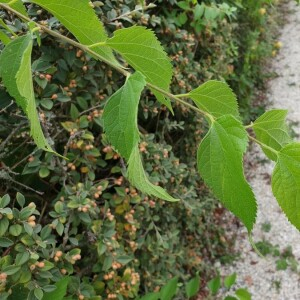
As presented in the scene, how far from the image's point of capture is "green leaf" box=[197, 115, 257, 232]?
0.47m

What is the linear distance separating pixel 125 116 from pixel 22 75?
0.38ft

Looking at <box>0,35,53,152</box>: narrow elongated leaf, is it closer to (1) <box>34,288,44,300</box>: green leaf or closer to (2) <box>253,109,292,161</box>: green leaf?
(2) <box>253,109,292,161</box>: green leaf

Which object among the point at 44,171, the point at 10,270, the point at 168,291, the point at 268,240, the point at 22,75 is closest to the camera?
the point at 22,75

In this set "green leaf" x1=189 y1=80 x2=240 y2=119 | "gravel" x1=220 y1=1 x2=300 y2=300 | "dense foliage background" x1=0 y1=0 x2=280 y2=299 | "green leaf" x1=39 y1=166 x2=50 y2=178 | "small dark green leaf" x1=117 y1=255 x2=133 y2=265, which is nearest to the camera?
"green leaf" x1=189 y1=80 x2=240 y2=119

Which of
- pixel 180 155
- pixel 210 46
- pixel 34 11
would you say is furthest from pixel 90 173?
pixel 210 46

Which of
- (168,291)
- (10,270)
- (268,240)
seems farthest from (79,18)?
(268,240)

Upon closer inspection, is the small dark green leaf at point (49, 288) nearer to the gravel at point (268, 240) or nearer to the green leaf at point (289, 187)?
the green leaf at point (289, 187)

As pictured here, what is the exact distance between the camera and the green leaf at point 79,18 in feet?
1.61

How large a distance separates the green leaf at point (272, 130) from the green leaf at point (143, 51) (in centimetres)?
16

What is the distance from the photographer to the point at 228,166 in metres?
0.48

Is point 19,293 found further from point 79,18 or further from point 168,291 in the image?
point 79,18

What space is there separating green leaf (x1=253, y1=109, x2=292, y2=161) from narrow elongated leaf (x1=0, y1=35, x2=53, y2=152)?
0.93 feet

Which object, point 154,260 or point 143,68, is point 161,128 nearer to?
point 154,260

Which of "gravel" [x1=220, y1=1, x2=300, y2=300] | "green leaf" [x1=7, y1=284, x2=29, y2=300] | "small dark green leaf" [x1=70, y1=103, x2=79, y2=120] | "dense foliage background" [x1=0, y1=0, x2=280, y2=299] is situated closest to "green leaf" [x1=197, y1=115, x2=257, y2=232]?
"dense foliage background" [x1=0, y1=0, x2=280, y2=299]
